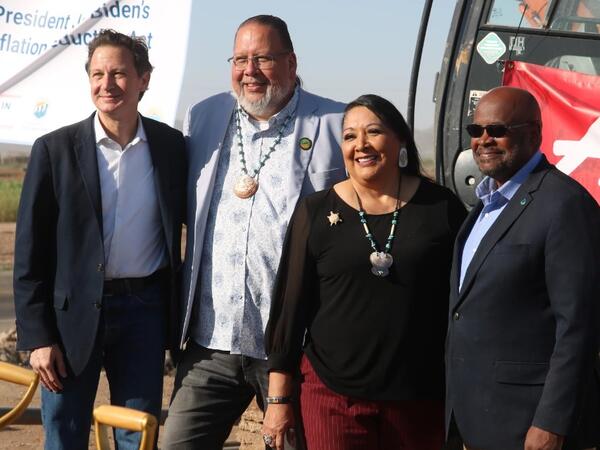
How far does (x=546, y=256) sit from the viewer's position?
3.56 meters

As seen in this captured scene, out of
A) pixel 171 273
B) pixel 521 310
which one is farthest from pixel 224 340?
pixel 521 310

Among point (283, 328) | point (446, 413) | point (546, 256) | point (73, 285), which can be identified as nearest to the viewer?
point (546, 256)

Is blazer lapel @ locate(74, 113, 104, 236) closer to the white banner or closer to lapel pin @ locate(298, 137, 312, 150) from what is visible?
lapel pin @ locate(298, 137, 312, 150)

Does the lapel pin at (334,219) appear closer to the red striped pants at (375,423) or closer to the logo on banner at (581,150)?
the red striped pants at (375,423)

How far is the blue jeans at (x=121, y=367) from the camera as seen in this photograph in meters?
4.58

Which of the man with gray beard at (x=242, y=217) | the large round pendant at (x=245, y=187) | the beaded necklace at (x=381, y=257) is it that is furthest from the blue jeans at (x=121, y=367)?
the beaded necklace at (x=381, y=257)

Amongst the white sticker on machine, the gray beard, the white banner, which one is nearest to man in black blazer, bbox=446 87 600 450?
the gray beard

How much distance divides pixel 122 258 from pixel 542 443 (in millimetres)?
1738

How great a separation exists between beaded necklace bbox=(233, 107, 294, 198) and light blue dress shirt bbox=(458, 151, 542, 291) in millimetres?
982

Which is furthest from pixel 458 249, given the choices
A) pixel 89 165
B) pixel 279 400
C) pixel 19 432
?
pixel 19 432

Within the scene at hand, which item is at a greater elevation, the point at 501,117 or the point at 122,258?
the point at 501,117

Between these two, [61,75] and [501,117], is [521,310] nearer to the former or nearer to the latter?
[501,117]

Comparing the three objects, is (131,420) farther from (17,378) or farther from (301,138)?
(301,138)

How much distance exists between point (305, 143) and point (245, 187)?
29cm
